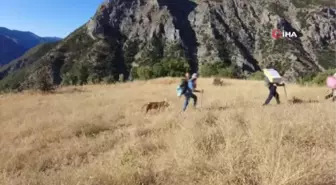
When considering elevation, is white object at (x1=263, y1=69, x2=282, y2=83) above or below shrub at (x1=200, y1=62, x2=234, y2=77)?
above

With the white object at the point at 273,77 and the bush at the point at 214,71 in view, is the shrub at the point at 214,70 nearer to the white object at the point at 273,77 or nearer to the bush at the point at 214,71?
the bush at the point at 214,71

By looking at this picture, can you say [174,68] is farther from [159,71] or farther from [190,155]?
[190,155]

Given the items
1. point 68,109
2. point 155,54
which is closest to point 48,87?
point 68,109

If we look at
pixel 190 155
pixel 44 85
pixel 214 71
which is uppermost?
pixel 190 155

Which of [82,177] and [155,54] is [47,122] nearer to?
[82,177]

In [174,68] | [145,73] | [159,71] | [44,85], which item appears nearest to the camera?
[44,85]

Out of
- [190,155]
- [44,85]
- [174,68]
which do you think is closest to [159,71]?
[174,68]

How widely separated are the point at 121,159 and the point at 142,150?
174 centimetres

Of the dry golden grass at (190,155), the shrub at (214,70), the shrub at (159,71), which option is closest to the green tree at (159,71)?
the shrub at (159,71)

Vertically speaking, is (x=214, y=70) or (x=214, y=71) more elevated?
(x=214, y=70)

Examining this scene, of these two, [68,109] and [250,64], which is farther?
[250,64]

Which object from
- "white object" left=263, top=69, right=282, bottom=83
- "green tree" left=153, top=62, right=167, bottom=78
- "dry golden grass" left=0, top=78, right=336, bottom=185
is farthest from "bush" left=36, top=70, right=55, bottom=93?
"green tree" left=153, top=62, right=167, bottom=78

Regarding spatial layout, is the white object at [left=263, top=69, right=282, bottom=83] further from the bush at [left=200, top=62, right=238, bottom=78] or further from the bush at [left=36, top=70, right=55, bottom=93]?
the bush at [left=200, top=62, right=238, bottom=78]

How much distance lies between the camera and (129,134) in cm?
962
